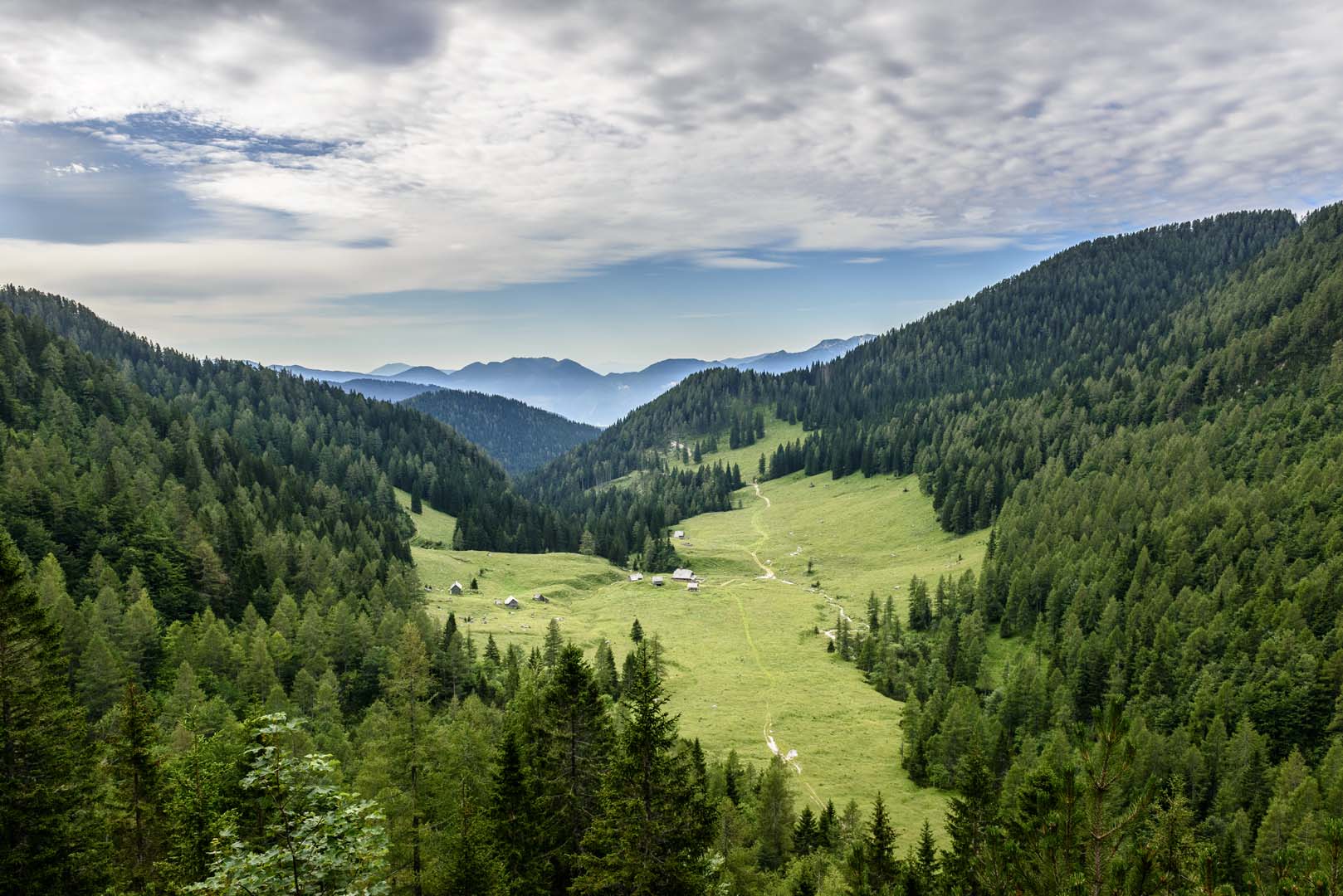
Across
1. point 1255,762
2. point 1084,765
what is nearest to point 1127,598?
point 1255,762

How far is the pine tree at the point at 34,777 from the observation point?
2620 cm

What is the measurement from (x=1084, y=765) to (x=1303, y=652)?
95.8 metres

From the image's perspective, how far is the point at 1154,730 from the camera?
85750 mm

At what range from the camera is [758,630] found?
465ft

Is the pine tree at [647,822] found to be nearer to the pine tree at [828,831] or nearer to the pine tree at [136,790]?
the pine tree at [136,790]

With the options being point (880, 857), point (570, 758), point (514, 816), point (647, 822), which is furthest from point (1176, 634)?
point (647, 822)

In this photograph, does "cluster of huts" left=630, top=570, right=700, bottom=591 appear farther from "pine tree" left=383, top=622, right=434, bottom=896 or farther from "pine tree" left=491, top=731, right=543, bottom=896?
"pine tree" left=491, top=731, right=543, bottom=896

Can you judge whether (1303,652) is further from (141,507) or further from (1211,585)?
(141,507)

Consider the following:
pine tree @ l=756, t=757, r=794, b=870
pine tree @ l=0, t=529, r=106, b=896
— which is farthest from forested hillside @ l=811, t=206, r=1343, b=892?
pine tree @ l=0, t=529, r=106, b=896

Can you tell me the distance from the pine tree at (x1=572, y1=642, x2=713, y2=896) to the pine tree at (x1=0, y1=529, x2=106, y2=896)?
20.7m

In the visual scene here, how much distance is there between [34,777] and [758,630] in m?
124

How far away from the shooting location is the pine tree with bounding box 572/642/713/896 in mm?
23297

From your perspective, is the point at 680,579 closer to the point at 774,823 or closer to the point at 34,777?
the point at 774,823

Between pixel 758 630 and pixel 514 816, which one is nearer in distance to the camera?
pixel 514 816
